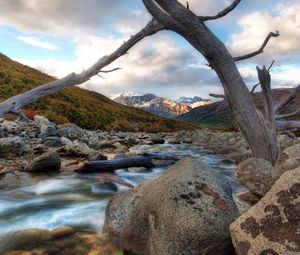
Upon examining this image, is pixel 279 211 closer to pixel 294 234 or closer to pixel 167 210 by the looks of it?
pixel 294 234

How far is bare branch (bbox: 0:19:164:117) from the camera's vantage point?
27.6 feet

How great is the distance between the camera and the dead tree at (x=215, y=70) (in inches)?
278

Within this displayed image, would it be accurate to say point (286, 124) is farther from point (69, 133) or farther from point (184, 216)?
point (69, 133)

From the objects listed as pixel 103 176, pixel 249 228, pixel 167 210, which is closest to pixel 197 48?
pixel 167 210

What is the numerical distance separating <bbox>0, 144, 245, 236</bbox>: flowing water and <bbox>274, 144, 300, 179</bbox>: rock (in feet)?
12.1

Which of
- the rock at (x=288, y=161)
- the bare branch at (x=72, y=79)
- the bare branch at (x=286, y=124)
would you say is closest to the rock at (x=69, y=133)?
the bare branch at (x=72, y=79)

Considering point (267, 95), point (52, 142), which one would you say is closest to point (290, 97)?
point (267, 95)

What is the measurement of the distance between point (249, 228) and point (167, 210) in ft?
4.53

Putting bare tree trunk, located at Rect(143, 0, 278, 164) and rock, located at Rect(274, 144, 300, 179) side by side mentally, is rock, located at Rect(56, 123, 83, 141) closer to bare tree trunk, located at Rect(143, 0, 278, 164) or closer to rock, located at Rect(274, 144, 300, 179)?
bare tree trunk, located at Rect(143, 0, 278, 164)

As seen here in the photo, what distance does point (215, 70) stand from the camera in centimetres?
765

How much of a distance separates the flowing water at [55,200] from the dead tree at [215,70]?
2438mm

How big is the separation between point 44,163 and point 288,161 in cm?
851

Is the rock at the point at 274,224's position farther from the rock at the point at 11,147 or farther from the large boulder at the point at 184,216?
the rock at the point at 11,147

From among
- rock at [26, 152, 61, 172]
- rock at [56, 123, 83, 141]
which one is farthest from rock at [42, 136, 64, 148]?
rock at [26, 152, 61, 172]
